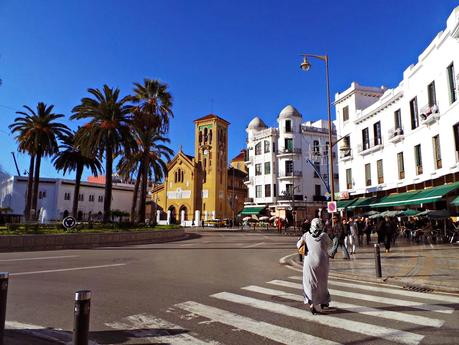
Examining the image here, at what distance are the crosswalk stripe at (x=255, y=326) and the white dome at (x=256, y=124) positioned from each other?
64.9 metres

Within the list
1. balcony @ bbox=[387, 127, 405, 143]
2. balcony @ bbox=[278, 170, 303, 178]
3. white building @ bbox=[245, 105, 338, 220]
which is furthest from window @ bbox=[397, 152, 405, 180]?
balcony @ bbox=[278, 170, 303, 178]

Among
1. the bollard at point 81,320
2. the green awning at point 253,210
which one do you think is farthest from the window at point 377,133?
the bollard at point 81,320

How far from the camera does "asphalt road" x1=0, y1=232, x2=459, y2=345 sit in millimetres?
5039

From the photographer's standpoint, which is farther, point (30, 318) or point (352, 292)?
point (352, 292)

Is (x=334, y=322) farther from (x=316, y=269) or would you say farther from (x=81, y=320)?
(x=81, y=320)

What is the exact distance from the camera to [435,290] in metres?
8.48

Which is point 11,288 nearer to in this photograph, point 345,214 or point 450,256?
point 450,256

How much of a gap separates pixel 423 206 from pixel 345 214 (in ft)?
28.7

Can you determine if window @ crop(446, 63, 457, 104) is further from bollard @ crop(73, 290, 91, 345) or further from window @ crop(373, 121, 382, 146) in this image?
bollard @ crop(73, 290, 91, 345)

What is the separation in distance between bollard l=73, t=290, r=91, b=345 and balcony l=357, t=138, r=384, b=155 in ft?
97.6

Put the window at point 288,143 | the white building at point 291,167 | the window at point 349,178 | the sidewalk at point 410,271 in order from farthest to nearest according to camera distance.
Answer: the window at point 288,143 < the white building at point 291,167 < the window at point 349,178 < the sidewalk at point 410,271

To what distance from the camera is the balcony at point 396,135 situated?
→ 88.1ft

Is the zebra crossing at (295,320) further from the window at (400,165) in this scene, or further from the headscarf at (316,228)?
the window at (400,165)

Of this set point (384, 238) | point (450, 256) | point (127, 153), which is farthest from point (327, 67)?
point (127, 153)
